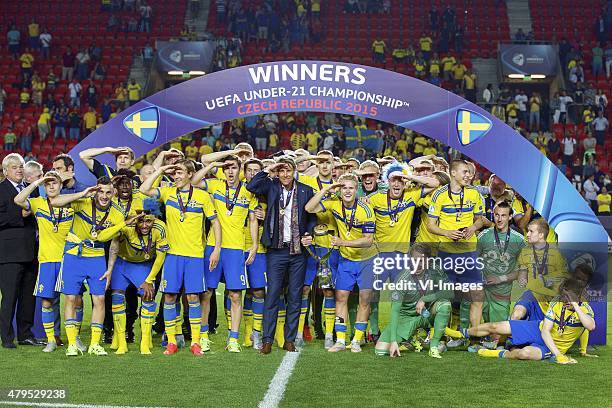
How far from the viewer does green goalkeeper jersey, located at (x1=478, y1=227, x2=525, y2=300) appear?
30.0ft

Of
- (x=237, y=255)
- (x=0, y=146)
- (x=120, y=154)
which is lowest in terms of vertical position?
(x=0, y=146)

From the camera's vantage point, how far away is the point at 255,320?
31.1 ft

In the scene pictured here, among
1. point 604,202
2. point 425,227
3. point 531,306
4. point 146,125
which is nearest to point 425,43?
point 604,202

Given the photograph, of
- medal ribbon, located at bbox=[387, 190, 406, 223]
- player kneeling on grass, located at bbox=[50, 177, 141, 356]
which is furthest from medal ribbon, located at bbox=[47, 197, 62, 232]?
medal ribbon, located at bbox=[387, 190, 406, 223]

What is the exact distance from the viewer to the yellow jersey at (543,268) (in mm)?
8961

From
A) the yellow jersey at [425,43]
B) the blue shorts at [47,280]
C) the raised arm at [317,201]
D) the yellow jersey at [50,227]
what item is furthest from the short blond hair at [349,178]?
the yellow jersey at [425,43]

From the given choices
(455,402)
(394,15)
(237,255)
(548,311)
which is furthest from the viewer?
(394,15)

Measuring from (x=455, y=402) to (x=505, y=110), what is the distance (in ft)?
61.4

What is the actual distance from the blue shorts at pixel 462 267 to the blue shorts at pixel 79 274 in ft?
10.0

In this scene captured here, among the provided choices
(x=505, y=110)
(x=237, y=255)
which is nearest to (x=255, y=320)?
(x=237, y=255)

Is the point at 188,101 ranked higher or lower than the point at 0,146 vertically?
higher

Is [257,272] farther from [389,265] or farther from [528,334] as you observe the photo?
[528,334]

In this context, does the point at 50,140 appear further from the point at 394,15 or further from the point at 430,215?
the point at 430,215

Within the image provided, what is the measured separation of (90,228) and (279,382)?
7.97 feet
